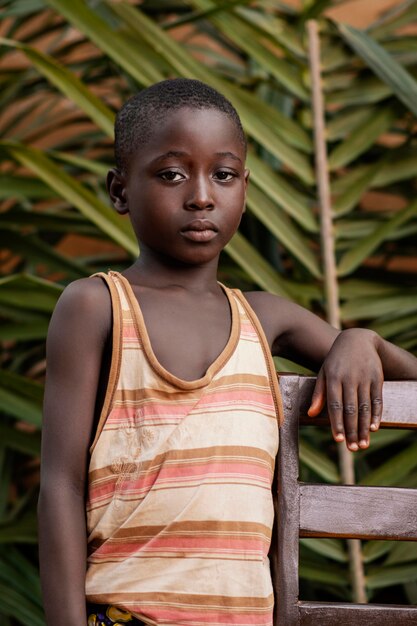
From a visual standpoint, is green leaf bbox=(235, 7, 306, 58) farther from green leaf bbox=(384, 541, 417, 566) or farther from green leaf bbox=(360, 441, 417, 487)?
green leaf bbox=(384, 541, 417, 566)

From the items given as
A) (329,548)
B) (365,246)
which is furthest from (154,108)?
(329,548)

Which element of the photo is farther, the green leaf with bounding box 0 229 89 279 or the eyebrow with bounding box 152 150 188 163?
the green leaf with bounding box 0 229 89 279

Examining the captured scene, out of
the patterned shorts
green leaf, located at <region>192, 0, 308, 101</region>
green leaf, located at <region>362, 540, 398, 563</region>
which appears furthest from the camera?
green leaf, located at <region>192, 0, 308, 101</region>

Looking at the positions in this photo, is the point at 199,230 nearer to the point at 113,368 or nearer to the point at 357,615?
the point at 113,368

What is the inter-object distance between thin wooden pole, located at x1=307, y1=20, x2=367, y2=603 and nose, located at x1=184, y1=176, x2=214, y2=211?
75cm

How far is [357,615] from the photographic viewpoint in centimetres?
109

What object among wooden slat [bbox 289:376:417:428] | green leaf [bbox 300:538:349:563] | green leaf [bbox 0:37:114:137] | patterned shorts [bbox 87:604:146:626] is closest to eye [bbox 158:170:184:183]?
wooden slat [bbox 289:376:417:428]

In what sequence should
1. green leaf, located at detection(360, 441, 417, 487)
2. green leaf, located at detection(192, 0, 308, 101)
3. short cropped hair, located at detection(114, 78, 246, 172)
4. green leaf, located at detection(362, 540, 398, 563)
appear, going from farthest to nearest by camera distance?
green leaf, located at detection(192, 0, 308, 101)
green leaf, located at detection(362, 540, 398, 563)
green leaf, located at detection(360, 441, 417, 487)
short cropped hair, located at detection(114, 78, 246, 172)

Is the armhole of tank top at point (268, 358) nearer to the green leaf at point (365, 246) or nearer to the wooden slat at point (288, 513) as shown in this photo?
the wooden slat at point (288, 513)

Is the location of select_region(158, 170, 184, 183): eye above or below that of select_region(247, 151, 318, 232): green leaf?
below

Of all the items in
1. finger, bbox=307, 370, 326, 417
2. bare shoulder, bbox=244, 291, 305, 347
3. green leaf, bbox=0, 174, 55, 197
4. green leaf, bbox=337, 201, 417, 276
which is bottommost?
finger, bbox=307, 370, 326, 417

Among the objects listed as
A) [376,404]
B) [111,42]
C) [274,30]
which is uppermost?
[274,30]

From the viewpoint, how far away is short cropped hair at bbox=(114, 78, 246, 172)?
1.17 meters

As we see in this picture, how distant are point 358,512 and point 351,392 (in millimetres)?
135
